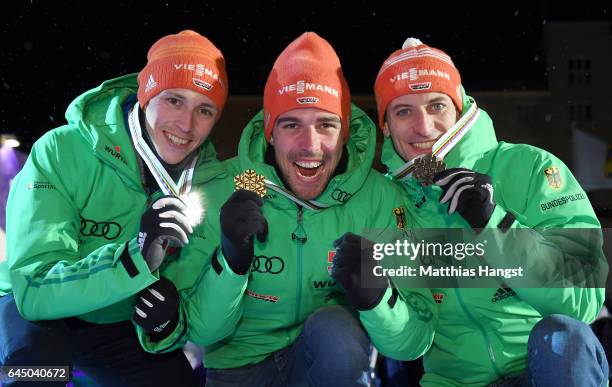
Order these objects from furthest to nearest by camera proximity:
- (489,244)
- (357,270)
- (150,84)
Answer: (150,84), (489,244), (357,270)

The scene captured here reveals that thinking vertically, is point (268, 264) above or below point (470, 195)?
below

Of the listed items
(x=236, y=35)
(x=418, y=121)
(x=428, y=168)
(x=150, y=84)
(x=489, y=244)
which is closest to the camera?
(x=489, y=244)

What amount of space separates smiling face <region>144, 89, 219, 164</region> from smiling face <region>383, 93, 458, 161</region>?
72cm

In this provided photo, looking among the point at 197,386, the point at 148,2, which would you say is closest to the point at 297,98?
the point at 197,386

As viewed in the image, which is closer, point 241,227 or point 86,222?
point 241,227

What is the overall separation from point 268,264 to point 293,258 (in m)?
0.09

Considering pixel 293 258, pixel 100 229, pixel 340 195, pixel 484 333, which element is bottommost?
pixel 484 333

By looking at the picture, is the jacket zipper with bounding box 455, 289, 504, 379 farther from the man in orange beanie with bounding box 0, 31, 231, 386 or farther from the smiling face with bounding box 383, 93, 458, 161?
the man in orange beanie with bounding box 0, 31, 231, 386

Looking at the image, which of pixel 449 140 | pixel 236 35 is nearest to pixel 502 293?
pixel 449 140

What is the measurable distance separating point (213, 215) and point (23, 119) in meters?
2.82

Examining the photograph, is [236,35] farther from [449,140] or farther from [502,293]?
[502,293]

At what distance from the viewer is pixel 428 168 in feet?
6.52

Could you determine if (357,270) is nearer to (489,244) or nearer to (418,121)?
(489,244)

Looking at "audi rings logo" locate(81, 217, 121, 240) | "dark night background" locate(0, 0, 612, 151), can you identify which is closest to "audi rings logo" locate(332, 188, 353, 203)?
"audi rings logo" locate(81, 217, 121, 240)
